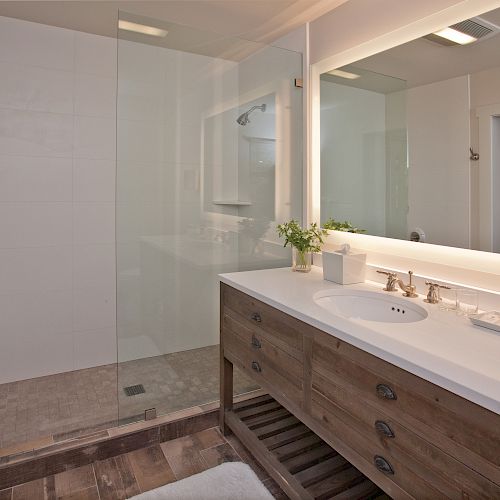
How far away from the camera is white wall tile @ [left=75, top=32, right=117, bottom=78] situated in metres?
2.87

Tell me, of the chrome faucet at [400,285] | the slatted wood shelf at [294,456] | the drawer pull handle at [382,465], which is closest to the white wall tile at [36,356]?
the slatted wood shelf at [294,456]

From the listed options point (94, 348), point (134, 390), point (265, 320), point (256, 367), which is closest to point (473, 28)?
point (265, 320)

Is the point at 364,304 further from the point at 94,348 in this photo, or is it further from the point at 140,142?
the point at 94,348

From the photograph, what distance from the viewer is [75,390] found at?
269cm

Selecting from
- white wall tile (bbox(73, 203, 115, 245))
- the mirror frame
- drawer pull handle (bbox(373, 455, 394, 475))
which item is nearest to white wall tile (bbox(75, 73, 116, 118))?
white wall tile (bbox(73, 203, 115, 245))

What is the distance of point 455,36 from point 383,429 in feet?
5.00

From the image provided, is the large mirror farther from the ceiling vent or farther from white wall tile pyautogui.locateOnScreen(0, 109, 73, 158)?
white wall tile pyautogui.locateOnScreen(0, 109, 73, 158)

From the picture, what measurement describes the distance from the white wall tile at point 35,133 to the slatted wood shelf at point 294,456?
206cm

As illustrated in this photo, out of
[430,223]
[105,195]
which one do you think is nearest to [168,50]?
[105,195]

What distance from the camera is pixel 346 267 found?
6.63 ft

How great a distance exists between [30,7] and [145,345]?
6.87 ft

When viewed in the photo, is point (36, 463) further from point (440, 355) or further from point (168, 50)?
point (168, 50)

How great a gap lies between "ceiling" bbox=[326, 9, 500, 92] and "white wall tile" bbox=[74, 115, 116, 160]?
176 cm

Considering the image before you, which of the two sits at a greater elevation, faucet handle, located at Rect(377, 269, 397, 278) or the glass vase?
the glass vase
